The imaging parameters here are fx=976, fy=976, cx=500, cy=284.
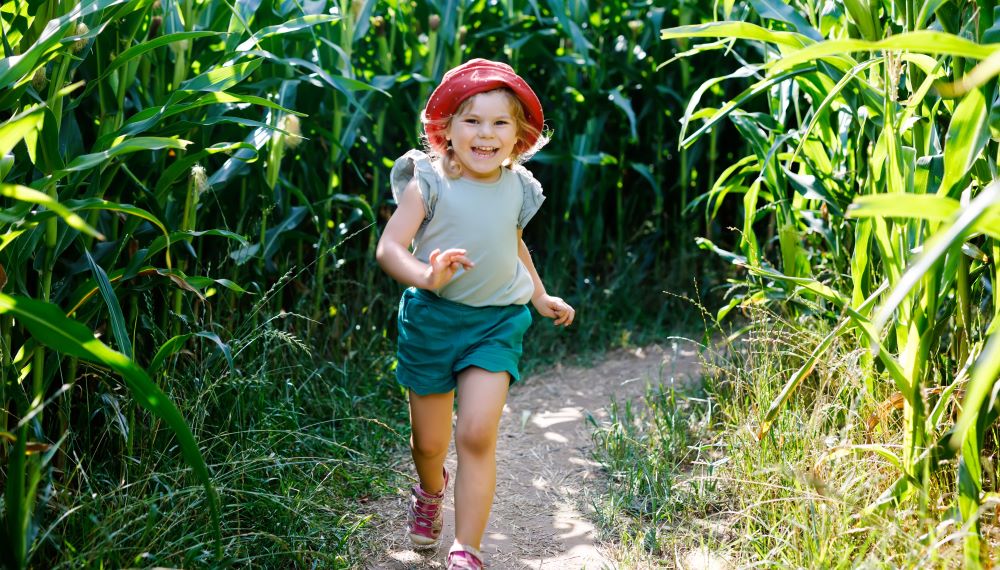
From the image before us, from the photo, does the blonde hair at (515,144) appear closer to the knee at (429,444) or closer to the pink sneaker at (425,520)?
the knee at (429,444)

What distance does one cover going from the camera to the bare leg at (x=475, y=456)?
2.33 m

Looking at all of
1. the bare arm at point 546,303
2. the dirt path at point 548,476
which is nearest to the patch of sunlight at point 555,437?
the dirt path at point 548,476

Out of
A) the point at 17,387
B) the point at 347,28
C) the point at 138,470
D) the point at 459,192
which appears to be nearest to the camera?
the point at 17,387

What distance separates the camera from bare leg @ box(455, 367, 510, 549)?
233 centimetres

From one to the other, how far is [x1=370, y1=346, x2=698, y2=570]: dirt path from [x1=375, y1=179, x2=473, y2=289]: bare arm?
0.78 metres

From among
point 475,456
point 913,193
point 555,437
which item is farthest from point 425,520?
point 913,193

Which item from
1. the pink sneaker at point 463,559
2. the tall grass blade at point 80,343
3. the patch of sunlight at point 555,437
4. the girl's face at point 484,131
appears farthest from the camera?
the patch of sunlight at point 555,437

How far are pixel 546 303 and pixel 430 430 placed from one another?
46cm

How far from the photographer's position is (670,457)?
2.96 meters

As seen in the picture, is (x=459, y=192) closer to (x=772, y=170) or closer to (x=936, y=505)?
(x=772, y=170)

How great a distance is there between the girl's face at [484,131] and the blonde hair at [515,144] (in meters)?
0.01

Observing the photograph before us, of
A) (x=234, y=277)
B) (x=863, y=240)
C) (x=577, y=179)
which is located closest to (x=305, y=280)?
(x=234, y=277)

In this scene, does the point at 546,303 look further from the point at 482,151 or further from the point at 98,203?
the point at 98,203

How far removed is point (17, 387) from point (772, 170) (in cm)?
219
